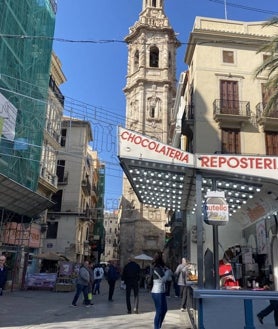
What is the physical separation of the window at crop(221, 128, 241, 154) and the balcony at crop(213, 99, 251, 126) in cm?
48

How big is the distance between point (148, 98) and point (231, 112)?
28600 millimetres

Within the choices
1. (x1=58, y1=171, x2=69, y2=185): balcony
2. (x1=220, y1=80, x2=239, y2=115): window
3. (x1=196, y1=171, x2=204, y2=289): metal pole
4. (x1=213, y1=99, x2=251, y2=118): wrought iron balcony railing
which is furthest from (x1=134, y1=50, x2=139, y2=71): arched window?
(x1=196, y1=171, x2=204, y2=289): metal pole

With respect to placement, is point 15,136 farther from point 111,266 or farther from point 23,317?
point 23,317

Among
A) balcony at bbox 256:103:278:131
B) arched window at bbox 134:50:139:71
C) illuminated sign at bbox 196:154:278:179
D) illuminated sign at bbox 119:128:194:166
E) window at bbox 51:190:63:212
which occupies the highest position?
arched window at bbox 134:50:139:71

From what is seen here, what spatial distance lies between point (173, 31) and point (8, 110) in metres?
41.3

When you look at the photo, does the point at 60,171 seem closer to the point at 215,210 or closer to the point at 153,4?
the point at 153,4

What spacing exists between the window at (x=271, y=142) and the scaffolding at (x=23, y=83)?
523 inches

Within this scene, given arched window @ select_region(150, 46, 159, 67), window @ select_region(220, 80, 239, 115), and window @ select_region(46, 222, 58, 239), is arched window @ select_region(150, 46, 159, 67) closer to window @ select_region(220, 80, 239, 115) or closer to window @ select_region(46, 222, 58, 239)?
window @ select_region(46, 222, 58, 239)

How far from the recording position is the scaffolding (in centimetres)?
1961

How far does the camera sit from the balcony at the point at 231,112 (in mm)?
23516

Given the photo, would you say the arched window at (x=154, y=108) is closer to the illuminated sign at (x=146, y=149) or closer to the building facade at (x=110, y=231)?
the illuminated sign at (x=146, y=149)

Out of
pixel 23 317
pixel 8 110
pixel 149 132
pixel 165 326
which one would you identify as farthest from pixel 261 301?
pixel 149 132

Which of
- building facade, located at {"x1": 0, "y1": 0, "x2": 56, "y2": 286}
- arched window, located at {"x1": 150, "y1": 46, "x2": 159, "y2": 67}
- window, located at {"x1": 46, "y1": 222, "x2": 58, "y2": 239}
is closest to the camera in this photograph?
building facade, located at {"x1": 0, "y1": 0, "x2": 56, "y2": 286}

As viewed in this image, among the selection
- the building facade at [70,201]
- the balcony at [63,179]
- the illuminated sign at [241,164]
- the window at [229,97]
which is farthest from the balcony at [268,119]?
the balcony at [63,179]
